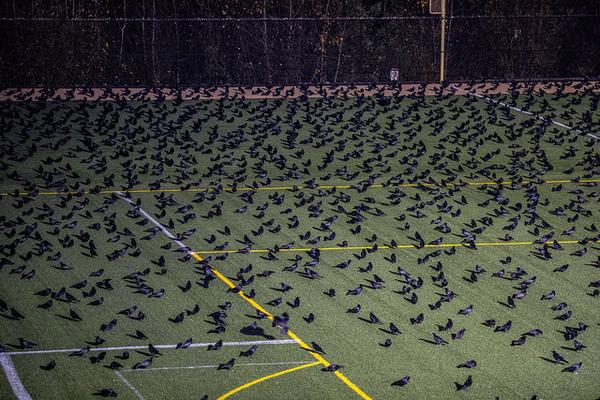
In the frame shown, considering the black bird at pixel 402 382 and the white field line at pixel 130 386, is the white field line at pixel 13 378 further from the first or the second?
the black bird at pixel 402 382

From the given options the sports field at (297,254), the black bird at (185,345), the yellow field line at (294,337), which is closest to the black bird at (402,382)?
the sports field at (297,254)

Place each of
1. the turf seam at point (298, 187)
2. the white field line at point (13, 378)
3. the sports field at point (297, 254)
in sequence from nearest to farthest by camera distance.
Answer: the white field line at point (13, 378), the sports field at point (297, 254), the turf seam at point (298, 187)

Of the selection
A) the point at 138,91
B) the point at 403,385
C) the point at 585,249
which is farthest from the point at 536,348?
the point at 138,91

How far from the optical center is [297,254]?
601 inches

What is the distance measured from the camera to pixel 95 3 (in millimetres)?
33156

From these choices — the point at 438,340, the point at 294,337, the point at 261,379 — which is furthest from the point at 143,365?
the point at 438,340

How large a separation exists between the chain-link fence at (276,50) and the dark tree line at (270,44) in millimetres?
32

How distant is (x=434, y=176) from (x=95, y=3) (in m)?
17.1

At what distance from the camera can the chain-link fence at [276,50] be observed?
3073 cm

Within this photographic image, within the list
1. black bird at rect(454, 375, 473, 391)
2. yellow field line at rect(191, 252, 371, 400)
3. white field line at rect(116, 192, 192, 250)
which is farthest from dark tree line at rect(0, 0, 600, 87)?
black bird at rect(454, 375, 473, 391)

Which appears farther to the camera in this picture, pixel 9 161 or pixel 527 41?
pixel 527 41

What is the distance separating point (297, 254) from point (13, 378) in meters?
5.53

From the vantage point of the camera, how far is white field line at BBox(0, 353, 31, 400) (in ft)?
34.0

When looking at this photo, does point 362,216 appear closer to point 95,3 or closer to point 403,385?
point 403,385
